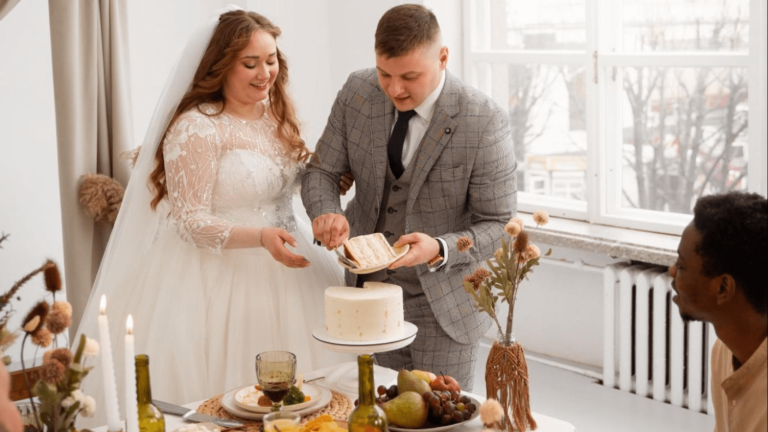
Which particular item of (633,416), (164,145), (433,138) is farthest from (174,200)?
(633,416)

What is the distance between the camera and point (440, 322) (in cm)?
282

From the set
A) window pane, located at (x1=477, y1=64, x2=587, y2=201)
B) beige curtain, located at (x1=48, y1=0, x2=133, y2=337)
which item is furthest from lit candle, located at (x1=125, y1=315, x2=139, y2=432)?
window pane, located at (x1=477, y1=64, x2=587, y2=201)

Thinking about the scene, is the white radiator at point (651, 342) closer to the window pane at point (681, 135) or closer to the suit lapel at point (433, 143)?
the window pane at point (681, 135)

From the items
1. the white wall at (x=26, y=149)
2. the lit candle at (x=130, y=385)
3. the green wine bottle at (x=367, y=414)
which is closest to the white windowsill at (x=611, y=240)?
the white wall at (x=26, y=149)

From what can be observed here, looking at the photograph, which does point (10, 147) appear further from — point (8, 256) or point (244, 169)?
point (244, 169)

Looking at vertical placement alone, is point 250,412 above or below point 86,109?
below

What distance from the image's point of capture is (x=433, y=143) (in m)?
2.80

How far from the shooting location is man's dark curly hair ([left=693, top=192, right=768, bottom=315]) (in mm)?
1718

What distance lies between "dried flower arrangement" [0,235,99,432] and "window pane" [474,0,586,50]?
3582 mm

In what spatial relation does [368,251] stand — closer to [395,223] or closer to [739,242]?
[395,223]

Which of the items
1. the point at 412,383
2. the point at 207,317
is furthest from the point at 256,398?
the point at 207,317

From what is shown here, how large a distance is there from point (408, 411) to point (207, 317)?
3.41ft

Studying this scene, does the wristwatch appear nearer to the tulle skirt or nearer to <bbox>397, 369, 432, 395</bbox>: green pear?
the tulle skirt

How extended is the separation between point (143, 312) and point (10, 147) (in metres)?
2.00
